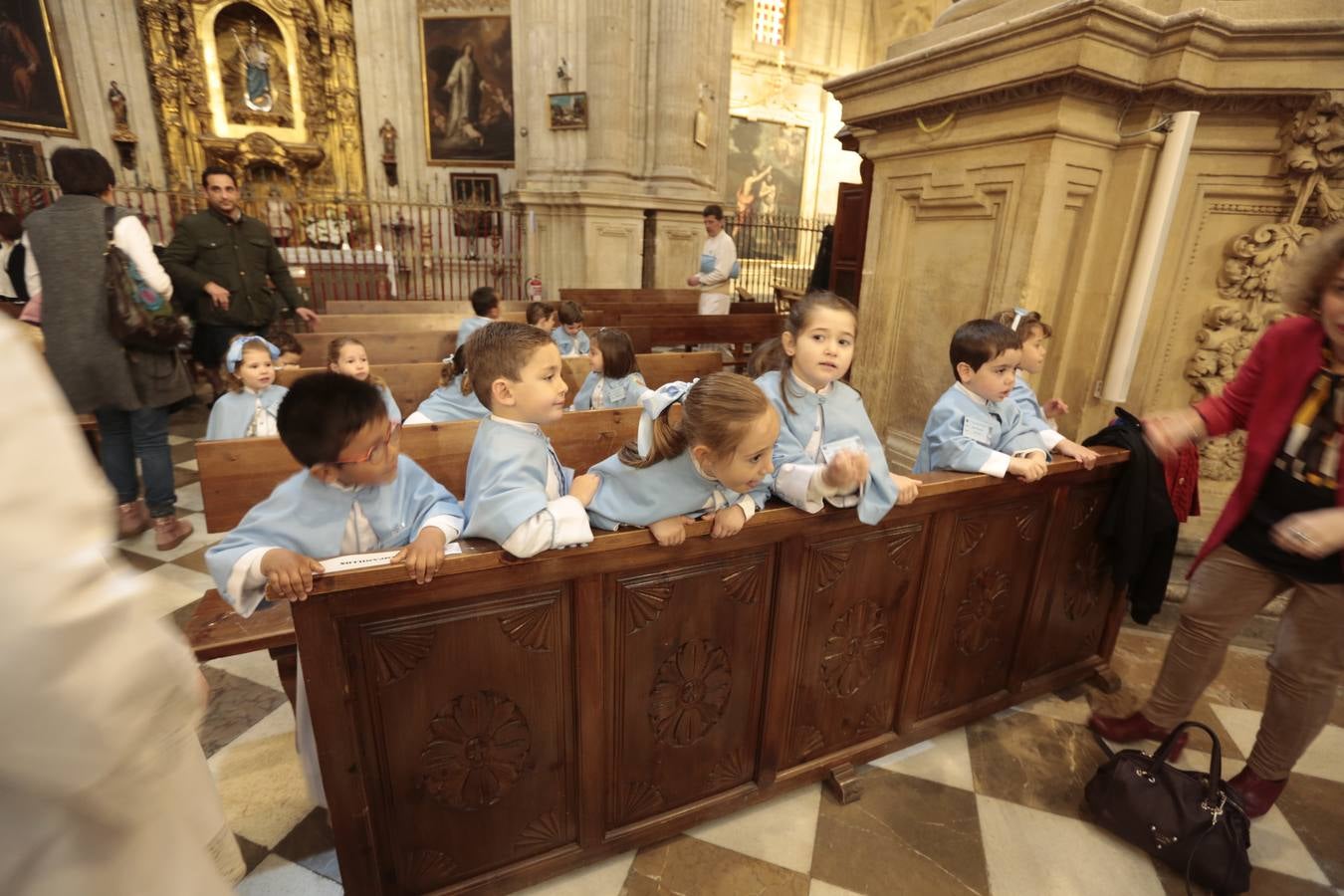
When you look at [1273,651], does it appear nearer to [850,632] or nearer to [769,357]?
[850,632]

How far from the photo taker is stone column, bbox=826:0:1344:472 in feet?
7.62

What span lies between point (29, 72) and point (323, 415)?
12669mm

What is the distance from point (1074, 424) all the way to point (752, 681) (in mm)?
2106

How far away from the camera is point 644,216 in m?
8.42

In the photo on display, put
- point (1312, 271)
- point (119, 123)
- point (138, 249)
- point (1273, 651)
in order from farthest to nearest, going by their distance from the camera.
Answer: point (119, 123) → point (138, 249) → point (1273, 651) → point (1312, 271)

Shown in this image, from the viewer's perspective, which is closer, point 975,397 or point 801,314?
point 801,314

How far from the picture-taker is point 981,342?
6.41ft

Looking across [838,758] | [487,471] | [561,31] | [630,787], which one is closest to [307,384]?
[487,471]

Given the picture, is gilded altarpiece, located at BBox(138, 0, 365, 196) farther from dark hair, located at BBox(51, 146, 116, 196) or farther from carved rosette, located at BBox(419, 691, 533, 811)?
carved rosette, located at BBox(419, 691, 533, 811)

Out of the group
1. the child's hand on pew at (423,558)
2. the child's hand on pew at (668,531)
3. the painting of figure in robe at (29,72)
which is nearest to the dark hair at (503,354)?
the child's hand on pew at (423,558)

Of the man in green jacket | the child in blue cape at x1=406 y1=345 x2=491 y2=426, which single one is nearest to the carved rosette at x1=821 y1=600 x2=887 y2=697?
the child in blue cape at x1=406 y1=345 x2=491 y2=426

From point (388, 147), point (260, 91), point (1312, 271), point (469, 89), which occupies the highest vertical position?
point (469, 89)

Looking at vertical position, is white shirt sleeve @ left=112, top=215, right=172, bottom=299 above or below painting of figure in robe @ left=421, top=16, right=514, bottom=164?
below

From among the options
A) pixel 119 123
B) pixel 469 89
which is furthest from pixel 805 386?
pixel 119 123
